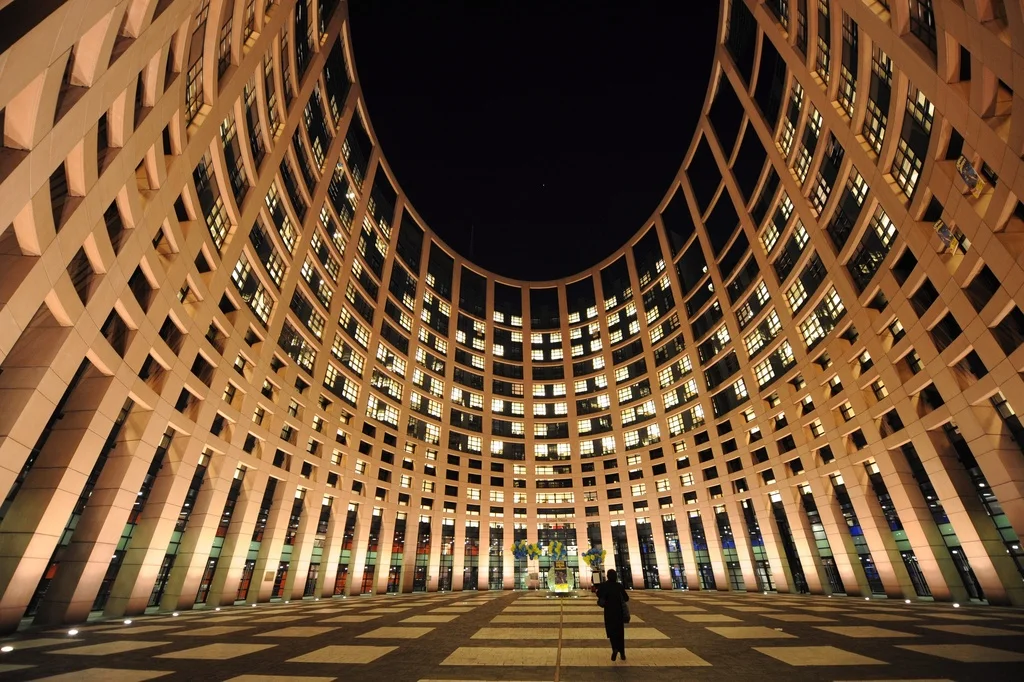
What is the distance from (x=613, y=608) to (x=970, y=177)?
27406 mm

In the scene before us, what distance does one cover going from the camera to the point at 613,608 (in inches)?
401

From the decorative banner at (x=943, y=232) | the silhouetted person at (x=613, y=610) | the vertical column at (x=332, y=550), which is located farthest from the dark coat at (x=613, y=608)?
the vertical column at (x=332, y=550)

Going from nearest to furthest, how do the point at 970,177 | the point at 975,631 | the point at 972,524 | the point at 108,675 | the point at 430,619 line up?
the point at 108,675, the point at 975,631, the point at 430,619, the point at 970,177, the point at 972,524

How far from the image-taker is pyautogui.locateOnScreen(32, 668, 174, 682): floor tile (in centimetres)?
870

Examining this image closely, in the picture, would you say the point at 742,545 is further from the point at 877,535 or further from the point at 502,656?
the point at 502,656

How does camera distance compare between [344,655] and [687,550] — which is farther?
[687,550]

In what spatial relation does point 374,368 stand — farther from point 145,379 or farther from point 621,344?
point 621,344

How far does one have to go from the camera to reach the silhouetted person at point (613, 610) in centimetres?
1001

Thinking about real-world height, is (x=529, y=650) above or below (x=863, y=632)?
below

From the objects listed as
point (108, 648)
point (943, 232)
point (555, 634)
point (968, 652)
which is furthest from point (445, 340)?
point (968, 652)

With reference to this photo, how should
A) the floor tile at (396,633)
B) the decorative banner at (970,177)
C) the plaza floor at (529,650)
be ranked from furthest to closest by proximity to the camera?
the decorative banner at (970,177) < the floor tile at (396,633) < the plaza floor at (529,650)

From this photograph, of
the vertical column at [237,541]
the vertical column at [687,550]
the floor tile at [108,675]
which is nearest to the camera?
the floor tile at [108,675]

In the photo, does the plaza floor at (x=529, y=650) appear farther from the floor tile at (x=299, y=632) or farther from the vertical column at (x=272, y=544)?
the vertical column at (x=272, y=544)

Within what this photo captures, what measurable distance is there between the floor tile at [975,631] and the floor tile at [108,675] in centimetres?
2115
